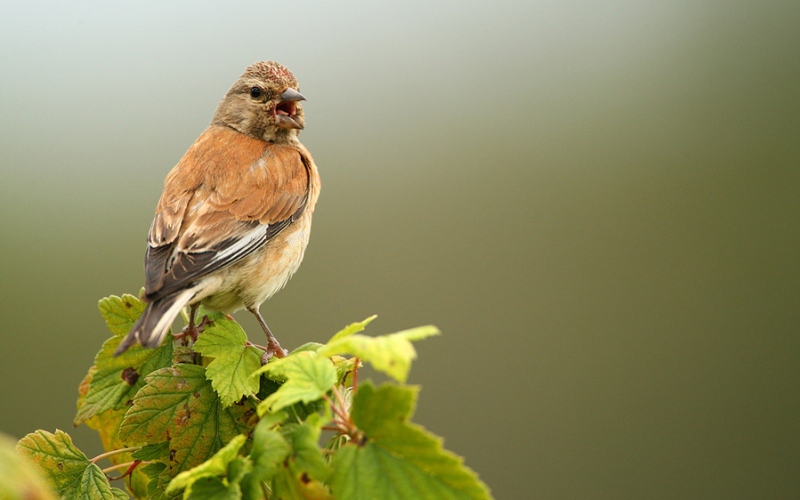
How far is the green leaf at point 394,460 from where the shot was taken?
1.32 metres

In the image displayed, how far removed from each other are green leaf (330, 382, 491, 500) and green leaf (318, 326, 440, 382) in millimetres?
80

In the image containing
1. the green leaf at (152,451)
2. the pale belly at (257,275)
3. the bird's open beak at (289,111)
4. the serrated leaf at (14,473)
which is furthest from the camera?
the bird's open beak at (289,111)

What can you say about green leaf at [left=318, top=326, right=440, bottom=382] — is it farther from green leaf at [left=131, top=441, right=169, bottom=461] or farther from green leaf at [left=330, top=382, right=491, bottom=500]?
green leaf at [left=131, top=441, right=169, bottom=461]

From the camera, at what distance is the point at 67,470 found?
6.58 feet

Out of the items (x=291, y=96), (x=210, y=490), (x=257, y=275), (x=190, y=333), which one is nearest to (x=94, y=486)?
(x=210, y=490)

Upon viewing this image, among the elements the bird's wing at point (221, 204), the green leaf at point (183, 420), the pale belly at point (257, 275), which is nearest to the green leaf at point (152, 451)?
the green leaf at point (183, 420)

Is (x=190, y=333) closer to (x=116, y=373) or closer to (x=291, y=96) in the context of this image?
(x=116, y=373)

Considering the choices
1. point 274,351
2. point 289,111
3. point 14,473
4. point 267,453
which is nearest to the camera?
point 14,473

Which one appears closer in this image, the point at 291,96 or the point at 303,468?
the point at 303,468

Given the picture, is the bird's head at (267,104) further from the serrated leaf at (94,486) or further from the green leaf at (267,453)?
the green leaf at (267,453)

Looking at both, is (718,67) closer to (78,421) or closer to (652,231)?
(652,231)

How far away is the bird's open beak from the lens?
395 cm

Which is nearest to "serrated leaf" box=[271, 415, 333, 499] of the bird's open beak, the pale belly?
the pale belly

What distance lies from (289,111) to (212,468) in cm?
288
